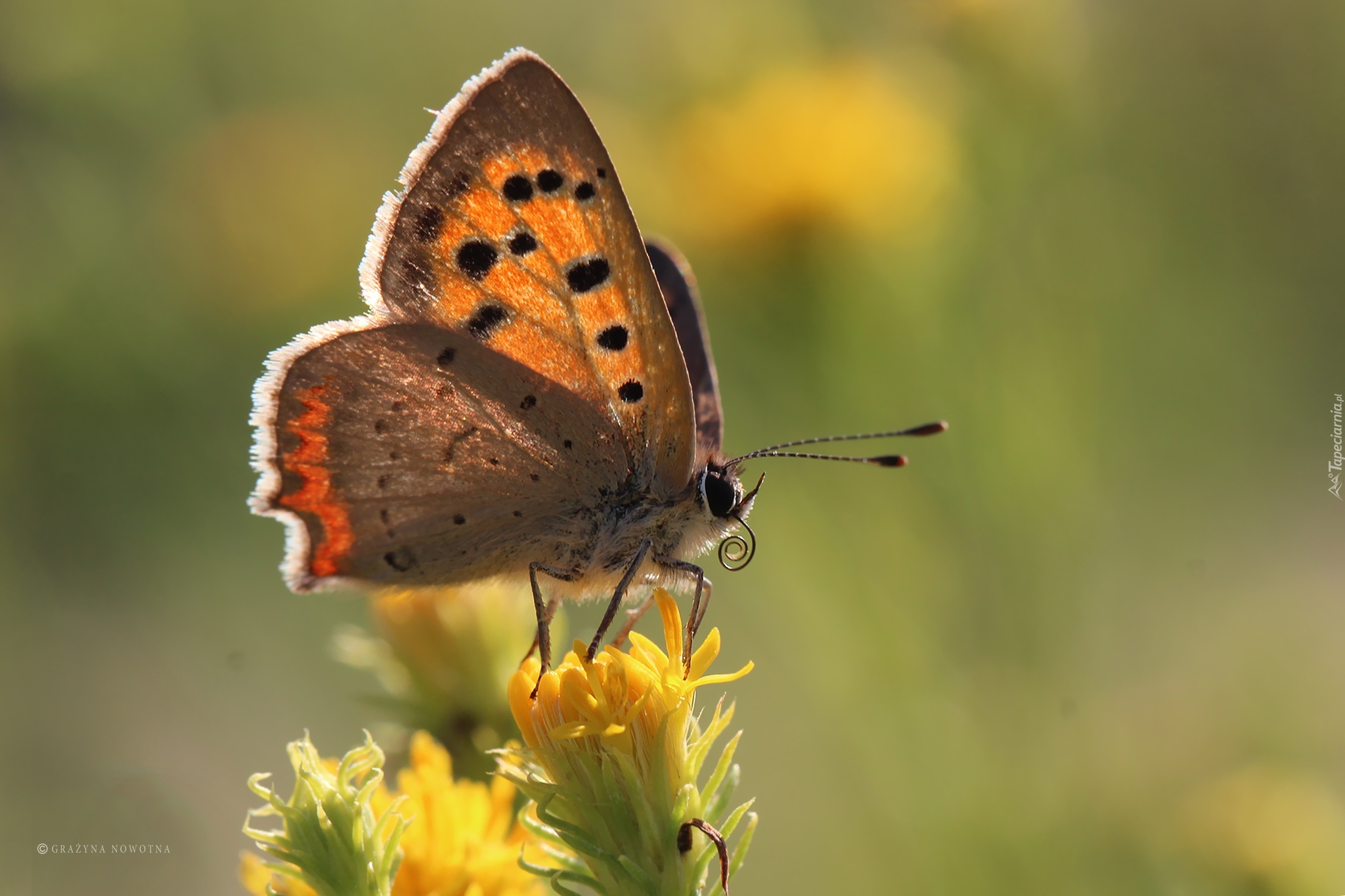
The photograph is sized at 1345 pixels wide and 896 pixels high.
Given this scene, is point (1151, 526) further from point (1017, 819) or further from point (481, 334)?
point (481, 334)

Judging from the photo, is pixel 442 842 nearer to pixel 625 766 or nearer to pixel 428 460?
pixel 625 766

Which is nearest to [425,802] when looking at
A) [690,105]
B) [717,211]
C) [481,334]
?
[481,334]

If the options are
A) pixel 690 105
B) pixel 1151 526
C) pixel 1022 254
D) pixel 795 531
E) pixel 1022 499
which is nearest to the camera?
pixel 1022 499

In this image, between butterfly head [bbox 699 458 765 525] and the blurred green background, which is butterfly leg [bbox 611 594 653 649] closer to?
butterfly head [bbox 699 458 765 525]

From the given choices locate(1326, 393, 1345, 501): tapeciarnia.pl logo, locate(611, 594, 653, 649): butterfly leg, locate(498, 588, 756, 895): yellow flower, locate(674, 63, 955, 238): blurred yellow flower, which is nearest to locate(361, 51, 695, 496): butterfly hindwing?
locate(611, 594, 653, 649): butterfly leg

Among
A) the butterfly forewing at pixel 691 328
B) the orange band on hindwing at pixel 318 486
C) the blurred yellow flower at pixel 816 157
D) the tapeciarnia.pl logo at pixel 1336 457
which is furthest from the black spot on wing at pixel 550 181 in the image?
the tapeciarnia.pl logo at pixel 1336 457
